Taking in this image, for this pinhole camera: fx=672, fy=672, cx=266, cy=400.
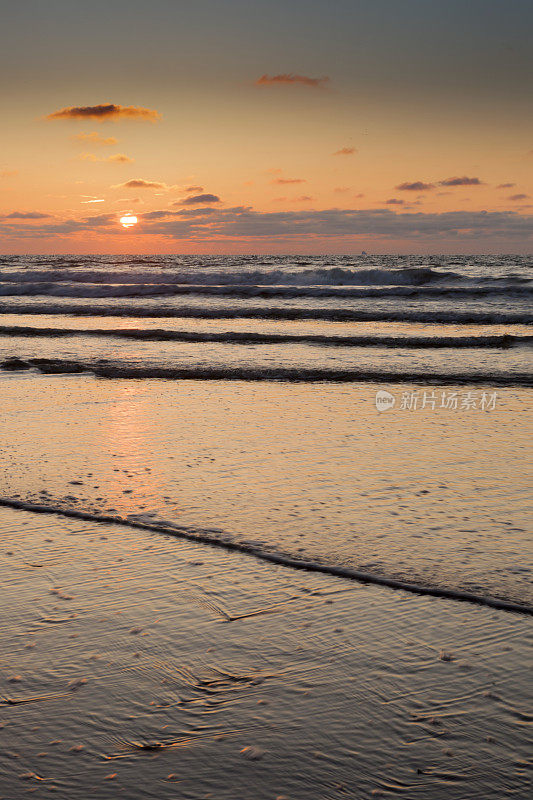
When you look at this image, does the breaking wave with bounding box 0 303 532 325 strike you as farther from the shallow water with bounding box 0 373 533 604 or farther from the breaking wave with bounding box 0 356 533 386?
the shallow water with bounding box 0 373 533 604

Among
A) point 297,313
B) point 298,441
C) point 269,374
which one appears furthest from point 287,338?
point 298,441

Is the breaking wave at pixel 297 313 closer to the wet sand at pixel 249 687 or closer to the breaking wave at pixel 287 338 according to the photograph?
the breaking wave at pixel 287 338

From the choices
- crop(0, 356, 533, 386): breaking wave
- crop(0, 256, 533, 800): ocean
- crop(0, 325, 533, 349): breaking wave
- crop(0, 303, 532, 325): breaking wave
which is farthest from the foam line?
crop(0, 303, 532, 325): breaking wave

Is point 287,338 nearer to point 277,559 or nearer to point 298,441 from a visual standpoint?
point 298,441

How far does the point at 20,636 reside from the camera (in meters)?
3.10

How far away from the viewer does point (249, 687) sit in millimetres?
2725

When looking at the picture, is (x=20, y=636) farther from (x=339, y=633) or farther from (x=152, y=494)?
(x=152, y=494)

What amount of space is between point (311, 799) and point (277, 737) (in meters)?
0.30

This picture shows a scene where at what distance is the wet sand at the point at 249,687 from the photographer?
2.27m

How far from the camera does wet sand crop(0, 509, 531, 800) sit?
2.27 metres

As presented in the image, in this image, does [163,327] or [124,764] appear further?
[163,327]

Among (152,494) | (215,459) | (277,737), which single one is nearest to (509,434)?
(215,459)

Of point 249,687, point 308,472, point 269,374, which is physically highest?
point 269,374

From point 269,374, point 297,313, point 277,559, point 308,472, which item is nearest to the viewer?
point 277,559
